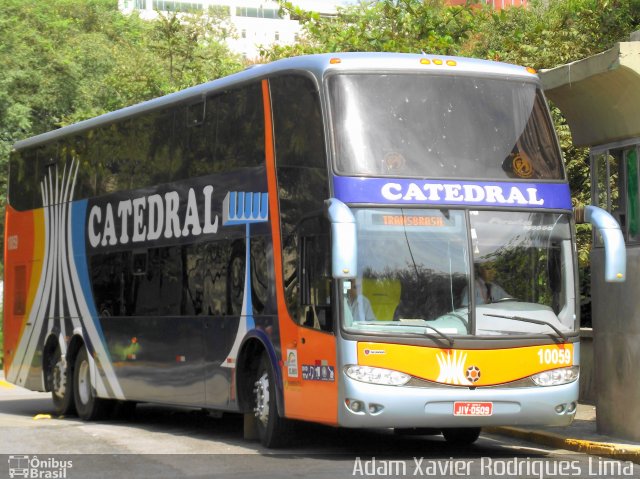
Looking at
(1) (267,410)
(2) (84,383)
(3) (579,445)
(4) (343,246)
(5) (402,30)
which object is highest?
(5) (402,30)

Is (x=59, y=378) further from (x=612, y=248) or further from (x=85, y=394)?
(x=612, y=248)

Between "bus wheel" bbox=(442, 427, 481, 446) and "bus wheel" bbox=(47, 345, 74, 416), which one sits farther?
"bus wheel" bbox=(47, 345, 74, 416)

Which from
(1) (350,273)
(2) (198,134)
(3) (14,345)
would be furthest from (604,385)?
(3) (14,345)

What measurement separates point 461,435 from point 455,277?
2681mm

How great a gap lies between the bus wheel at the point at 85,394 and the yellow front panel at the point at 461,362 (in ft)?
23.8

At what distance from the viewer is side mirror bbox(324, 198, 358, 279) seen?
11.9 m

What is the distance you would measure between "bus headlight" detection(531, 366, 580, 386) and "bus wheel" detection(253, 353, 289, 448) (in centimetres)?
262

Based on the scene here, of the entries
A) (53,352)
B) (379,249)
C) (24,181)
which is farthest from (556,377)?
(24,181)

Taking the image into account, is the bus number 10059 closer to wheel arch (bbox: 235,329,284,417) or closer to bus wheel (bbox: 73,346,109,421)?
wheel arch (bbox: 235,329,284,417)

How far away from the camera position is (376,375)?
1245 centimetres

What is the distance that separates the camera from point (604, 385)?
14758mm

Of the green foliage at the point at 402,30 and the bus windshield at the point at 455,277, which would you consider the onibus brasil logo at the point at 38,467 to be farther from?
the green foliage at the point at 402,30

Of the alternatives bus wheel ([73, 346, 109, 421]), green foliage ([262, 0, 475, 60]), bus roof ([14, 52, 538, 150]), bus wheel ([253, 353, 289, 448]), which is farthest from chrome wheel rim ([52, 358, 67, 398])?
green foliage ([262, 0, 475, 60])

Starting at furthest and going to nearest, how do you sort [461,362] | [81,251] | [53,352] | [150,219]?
[53,352], [81,251], [150,219], [461,362]
